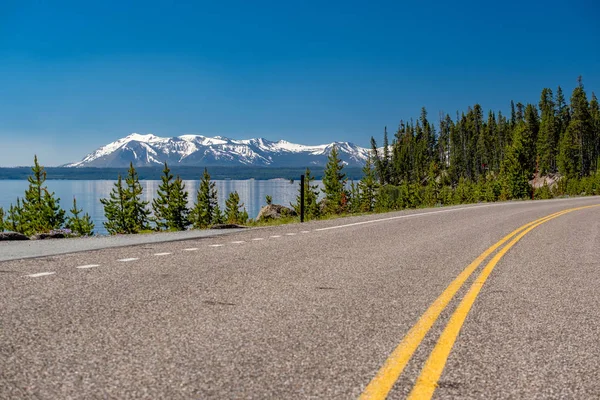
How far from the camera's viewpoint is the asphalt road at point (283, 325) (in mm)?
3408

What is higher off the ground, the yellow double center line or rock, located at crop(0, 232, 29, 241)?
rock, located at crop(0, 232, 29, 241)

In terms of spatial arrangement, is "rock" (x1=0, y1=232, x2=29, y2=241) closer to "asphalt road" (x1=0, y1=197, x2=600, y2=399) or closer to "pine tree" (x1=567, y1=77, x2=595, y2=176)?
"asphalt road" (x1=0, y1=197, x2=600, y2=399)

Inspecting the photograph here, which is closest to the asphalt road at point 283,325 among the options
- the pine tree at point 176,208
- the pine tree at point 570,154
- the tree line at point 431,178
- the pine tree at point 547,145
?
the tree line at point 431,178

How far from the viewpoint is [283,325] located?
15.8ft

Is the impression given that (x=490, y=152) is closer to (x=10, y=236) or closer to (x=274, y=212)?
(x=274, y=212)

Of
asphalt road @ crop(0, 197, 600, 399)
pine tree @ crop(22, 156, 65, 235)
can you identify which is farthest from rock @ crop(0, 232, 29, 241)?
pine tree @ crop(22, 156, 65, 235)

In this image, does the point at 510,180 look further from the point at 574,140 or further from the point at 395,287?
the point at 574,140

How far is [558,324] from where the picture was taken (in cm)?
500

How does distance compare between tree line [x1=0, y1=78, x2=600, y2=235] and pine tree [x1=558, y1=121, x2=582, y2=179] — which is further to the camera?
pine tree [x1=558, y1=121, x2=582, y2=179]

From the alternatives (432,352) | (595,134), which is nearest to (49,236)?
(432,352)

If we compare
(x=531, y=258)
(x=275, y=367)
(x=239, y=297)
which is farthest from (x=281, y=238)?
(x=275, y=367)

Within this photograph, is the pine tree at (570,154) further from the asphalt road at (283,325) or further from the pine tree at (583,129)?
the asphalt road at (283,325)

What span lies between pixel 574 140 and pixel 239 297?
11983 cm

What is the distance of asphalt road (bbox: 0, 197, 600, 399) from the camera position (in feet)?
11.2
